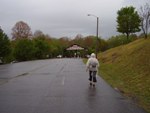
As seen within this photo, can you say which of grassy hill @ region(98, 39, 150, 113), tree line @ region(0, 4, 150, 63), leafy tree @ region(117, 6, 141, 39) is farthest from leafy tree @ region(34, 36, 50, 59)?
grassy hill @ region(98, 39, 150, 113)

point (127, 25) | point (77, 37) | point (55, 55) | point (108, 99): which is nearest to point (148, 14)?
point (127, 25)

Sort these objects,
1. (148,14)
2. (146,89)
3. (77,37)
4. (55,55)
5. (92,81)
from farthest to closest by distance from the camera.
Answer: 1. (77,37)
2. (55,55)
3. (148,14)
4. (92,81)
5. (146,89)

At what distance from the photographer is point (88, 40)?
168m

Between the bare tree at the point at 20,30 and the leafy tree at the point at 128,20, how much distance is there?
45.5m

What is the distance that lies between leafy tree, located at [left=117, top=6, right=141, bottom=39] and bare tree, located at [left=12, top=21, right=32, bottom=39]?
45509 mm

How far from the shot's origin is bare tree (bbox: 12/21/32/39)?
11044 cm

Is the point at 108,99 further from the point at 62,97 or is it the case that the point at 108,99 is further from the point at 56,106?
the point at 56,106

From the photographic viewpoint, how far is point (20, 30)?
112 m

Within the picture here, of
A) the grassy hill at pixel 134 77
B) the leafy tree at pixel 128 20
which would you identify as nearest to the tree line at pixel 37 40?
the leafy tree at pixel 128 20

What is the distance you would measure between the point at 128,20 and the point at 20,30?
48.9 metres

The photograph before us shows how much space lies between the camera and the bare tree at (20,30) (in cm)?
11044

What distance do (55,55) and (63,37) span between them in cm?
5961

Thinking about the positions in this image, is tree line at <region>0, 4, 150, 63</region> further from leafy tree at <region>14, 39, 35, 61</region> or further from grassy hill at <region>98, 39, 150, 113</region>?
grassy hill at <region>98, 39, 150, 113</region>

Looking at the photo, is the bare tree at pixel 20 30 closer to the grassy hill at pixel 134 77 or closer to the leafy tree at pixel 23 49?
the leafy tree at pixel 23 49
